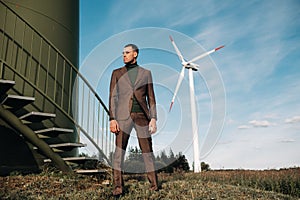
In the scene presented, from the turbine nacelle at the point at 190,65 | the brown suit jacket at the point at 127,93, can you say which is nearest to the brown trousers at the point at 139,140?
the brown suit jacket at the point at 127,93

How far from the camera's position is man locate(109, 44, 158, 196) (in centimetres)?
422

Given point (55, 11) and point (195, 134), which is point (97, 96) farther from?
point (195, 134)

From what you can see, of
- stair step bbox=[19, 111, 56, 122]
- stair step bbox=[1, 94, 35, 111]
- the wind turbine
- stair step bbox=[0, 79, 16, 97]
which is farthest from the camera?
the wind turbine

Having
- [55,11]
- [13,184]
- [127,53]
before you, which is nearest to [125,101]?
[127,53]

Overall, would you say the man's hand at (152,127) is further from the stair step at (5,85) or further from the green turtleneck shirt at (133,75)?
the stair step at (5,85)

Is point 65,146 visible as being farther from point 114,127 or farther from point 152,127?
point 152,127

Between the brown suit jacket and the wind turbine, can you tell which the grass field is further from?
the wind turbine

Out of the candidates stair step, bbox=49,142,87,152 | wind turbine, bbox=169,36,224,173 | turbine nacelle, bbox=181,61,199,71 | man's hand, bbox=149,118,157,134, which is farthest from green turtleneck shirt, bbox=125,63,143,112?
turbine nacelle, bbox=181,61,199,71

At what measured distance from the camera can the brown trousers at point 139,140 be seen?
4.20 m

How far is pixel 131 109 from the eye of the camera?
430cm

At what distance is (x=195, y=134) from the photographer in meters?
19.4

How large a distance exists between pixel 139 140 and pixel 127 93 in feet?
2.24

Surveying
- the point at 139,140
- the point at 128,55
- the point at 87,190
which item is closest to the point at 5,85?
the point at 87,190

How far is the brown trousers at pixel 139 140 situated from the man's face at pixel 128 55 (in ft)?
2.61
